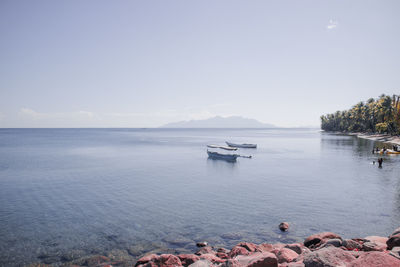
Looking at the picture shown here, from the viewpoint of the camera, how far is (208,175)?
42.7 meters

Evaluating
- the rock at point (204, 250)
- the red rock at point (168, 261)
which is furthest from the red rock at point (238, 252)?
the red rock at point (168, 261)

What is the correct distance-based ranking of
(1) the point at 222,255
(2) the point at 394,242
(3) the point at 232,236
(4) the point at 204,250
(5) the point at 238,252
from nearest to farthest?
(2) the point at 394,242, (5) the point at 238,252, (1) the point at 222,255, (4) the point at 204,250, (3) the point at 232,236

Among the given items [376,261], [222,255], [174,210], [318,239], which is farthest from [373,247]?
[174,210]

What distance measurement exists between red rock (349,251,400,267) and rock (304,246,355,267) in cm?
77

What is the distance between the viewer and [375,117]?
133 metres

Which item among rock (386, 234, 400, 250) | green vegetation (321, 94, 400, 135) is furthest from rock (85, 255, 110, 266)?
green vegetation (321, 94, 400, 135)

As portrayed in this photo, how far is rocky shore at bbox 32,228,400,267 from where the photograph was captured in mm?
9321

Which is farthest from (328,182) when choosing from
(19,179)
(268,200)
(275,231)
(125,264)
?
(19,179)

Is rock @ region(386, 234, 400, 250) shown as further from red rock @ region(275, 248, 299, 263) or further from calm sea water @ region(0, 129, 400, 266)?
calm sea water @ region(0, 129, 400, 266)

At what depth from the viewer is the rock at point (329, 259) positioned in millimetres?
9531

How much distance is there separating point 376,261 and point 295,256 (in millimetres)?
4609

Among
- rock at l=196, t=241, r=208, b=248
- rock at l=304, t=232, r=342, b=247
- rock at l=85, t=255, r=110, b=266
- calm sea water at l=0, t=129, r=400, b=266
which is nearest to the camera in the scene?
rock at l=85, t=255, r=110, b=266

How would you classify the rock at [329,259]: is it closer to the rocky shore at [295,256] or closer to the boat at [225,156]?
the rocky shore at [295,256]

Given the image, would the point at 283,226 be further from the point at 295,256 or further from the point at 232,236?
the point at 295,256
